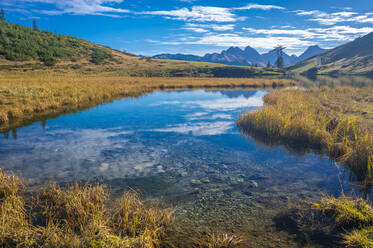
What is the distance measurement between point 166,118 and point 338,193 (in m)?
16.4

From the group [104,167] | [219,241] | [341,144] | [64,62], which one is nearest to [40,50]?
[64,62]

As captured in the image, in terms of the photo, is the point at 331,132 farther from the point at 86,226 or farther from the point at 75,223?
the point at 75,223

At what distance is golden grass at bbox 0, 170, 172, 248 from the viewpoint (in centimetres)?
508

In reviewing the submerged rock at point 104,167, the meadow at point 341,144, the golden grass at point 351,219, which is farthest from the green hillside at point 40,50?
the golden grass at point 351,219

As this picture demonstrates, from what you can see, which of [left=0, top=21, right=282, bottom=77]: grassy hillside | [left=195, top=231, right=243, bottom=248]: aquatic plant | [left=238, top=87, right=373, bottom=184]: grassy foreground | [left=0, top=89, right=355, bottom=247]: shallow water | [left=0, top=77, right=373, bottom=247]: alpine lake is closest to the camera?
[left=195, top=231, right=243, bottom=248]: aquatic plant

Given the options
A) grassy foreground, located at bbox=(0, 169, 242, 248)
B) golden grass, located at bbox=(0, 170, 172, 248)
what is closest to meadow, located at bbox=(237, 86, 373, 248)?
Result: grassy foreground, located at bbox=(0, 169, 242, 248)

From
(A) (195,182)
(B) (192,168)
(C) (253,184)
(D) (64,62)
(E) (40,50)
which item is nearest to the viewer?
(C) (253,184)

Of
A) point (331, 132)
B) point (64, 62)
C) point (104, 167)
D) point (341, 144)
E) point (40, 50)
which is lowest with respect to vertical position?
point (104, 167)

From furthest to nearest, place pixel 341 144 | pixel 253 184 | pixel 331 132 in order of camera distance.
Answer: pixel 331 132
pixel 341 144
pixel 253 184

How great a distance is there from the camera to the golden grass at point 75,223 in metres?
5.08

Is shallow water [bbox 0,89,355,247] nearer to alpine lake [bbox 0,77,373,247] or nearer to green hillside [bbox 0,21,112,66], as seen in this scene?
alpine lake [bbox 0,77,373,247]

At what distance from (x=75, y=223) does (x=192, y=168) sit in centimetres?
592

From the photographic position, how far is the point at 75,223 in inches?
234

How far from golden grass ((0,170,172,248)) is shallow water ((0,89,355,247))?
131 cm
